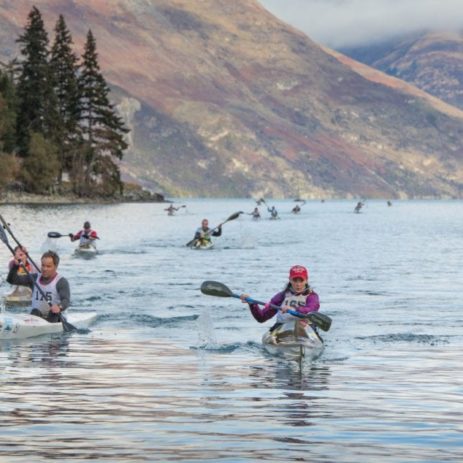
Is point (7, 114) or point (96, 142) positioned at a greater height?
point (7, 114)

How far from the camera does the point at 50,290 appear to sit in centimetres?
2675

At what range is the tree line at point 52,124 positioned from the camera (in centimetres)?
14275

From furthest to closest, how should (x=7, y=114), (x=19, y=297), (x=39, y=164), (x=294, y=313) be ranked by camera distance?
(x=39, y=164) → (x=7, y=114) → (x=19, y=297) → (x=294, y=313)

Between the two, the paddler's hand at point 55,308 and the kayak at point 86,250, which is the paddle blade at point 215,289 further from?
the kayak at point 86,250

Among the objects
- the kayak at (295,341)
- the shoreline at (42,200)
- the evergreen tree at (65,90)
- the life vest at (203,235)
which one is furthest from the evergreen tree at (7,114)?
the kayak at (295,341)

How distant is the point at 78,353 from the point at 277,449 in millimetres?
10772

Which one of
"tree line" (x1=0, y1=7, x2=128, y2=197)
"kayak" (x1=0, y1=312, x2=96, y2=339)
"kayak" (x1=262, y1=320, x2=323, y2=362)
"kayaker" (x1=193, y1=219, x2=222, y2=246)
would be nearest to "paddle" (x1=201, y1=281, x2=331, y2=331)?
"kayak" (x1=262, y1=320, x2=323, y2=362)

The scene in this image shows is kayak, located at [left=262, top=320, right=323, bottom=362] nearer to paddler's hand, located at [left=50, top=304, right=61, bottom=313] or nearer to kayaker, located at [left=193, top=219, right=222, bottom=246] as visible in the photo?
paddler's hand, located at [left=50, top=304, right=61, bottom=313]

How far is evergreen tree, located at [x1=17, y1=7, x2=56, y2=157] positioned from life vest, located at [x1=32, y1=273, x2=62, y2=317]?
126918mm

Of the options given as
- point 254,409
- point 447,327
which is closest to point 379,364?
point 254,409

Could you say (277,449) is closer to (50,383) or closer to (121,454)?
(121,454)

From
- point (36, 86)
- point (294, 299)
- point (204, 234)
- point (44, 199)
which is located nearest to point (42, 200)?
point (44, 199)

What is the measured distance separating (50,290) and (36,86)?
12983 centimetres

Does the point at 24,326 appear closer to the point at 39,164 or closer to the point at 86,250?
the point at 86,250
